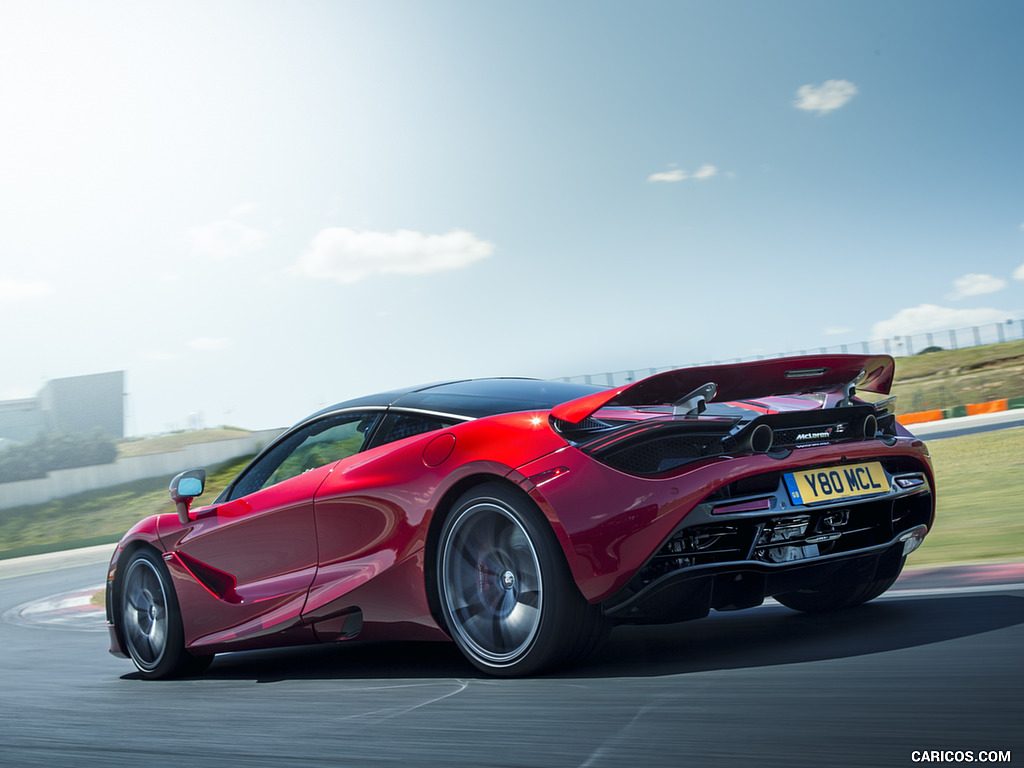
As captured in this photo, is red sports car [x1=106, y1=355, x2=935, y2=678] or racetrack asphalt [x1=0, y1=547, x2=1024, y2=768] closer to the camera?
racetrack asphalt [x1=0, y1=547, x2=1024, y2=768]

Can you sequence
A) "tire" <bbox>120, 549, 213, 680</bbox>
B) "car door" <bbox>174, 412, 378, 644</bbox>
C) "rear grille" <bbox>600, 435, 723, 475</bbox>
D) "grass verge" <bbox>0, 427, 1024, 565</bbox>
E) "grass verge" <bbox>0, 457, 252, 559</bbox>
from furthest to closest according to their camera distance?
1. "grass verge" <bbox>0, 457, 252, 559</bbox>
2. "grass verge" <bbox>0, 427, 1024, 565</bbox>
3. "tire" <bbox>120, 549, 213, 680</bbox>
4. "car door" <bbox>174, 412, 378, 644</bbox>
5. "rear grille" <bbox>600, 435, 723, 475</bbox>

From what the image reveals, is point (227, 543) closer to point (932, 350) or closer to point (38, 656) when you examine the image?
point (38, 656)

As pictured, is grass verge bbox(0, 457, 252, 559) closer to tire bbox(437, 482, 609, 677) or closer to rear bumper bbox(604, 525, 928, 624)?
tire bbox(437, 482, 609, 677)

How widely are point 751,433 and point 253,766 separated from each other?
1.90 meters

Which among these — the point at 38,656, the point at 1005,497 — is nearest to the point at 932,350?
the point at 1005,497

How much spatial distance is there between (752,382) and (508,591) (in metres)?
1.19

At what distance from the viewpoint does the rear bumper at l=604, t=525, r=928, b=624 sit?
133 inches

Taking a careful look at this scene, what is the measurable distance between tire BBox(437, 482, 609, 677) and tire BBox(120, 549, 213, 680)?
209 cm

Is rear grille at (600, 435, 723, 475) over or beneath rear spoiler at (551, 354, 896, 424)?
beneath

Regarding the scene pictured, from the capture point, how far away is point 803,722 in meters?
2.68
